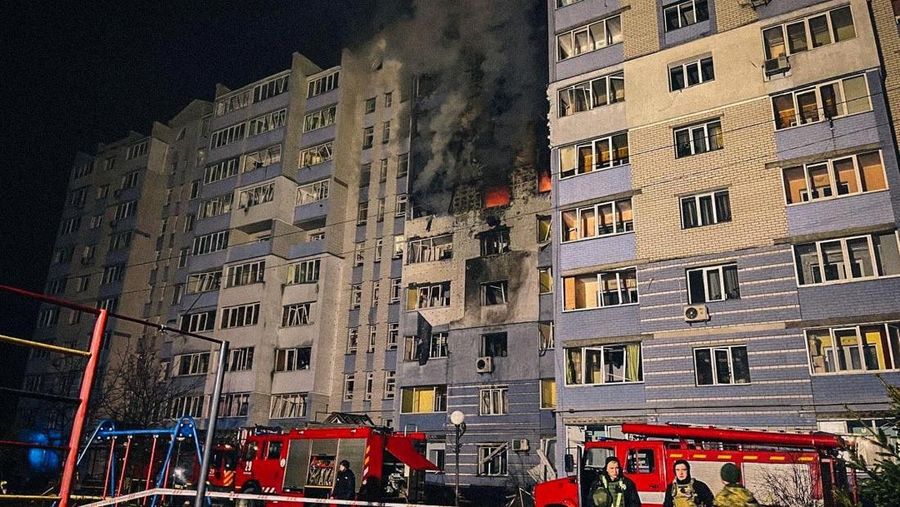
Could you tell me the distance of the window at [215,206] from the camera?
162 feet

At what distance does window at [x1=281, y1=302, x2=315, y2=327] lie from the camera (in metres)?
42.6

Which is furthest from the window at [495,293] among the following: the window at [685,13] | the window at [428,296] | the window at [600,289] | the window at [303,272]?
the window at [685,13]

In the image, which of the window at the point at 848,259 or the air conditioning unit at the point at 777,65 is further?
the air conditioning unit at the point at 777,65

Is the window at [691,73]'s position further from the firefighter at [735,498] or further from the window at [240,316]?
the window at [240,316]

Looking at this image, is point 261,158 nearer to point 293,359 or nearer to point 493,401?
point 293,359

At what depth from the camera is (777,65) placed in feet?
73.7

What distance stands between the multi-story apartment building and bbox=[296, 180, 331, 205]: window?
22952 mm

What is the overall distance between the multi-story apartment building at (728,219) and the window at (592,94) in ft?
0.30

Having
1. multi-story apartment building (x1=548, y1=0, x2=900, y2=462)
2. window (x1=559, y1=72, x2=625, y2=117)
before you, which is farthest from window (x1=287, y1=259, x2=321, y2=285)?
window (x1=559, y1=72, x2=625, y2=117)

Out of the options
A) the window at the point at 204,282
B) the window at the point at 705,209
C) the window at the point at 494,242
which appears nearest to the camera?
the window at the point at 705,209

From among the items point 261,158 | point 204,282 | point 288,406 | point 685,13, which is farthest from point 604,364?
point 204,282

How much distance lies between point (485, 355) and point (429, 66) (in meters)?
21.3

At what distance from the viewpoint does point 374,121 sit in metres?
46.9

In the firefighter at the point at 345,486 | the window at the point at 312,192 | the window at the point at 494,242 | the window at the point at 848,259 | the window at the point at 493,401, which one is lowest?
the firefighter at the point at 345,486
